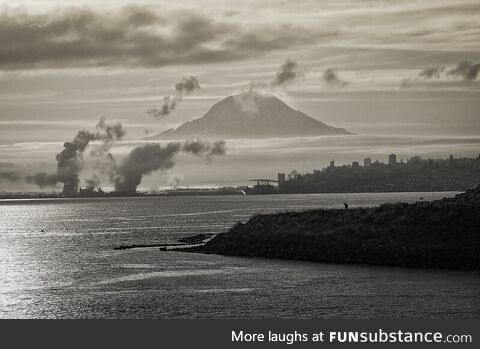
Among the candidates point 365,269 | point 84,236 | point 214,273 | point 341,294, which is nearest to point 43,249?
point 84,236

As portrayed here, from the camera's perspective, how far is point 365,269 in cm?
8669

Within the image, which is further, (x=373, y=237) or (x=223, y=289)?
(x=373, y=237)

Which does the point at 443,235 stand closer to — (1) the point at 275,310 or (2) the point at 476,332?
(1) the point at 275,310

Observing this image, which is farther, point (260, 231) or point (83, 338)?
point (260, 231)

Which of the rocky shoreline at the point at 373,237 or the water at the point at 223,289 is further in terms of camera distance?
the rocky shoreline at the point at 373,237

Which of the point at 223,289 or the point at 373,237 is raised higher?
the point at 373,237

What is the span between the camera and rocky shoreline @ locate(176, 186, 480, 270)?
8862 cm

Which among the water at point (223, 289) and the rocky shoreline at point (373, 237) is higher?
the rocky shoreline at point (373, 237)

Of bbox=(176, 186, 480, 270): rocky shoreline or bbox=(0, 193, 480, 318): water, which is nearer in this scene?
bbox=(0, 193, 480, 318): water

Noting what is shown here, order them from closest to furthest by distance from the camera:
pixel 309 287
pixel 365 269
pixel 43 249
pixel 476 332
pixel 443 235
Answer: pixel 476 332
pixel 309 287
pixel 365 269
pixel 443 235
pixel 43 249

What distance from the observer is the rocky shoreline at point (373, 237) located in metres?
88.6

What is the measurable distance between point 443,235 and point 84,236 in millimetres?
92701

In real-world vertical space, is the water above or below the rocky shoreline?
below

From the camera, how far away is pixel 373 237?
329 feet
